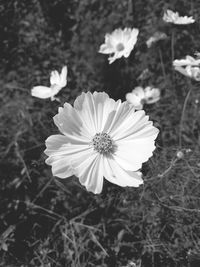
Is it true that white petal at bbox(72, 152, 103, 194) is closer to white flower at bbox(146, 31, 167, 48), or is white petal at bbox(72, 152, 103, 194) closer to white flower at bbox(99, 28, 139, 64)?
white flower at bbox(99, 28, 139, 64)

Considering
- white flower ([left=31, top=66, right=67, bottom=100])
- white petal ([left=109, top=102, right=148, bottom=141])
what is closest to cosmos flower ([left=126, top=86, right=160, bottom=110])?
white flower ([left=31, top=66, right=67, bottom=100])

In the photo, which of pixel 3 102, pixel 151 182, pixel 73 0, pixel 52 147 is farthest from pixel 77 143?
pixel 73 0

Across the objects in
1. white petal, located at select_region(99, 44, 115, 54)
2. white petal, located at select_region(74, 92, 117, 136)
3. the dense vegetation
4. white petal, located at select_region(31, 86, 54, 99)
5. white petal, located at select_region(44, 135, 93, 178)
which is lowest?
the dense vegetation

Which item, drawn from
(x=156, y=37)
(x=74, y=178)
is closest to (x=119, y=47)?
(x=156, y=37)

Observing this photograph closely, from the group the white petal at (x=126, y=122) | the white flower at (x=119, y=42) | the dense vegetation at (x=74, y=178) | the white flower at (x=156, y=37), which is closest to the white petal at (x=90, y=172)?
the white petal at (x=126, y=122)

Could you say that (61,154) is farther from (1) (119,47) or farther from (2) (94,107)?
(1) (119,47)

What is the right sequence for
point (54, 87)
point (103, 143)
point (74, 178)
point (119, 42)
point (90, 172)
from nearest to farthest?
point (90, 172) < point (103, 143) < point (74, 178) < point (54, 87) < point (119, 42)
